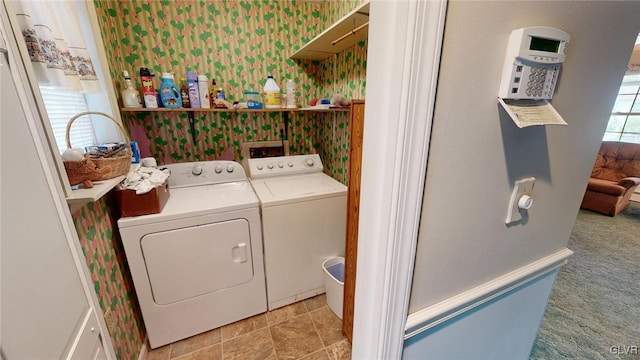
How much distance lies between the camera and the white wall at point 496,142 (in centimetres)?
52

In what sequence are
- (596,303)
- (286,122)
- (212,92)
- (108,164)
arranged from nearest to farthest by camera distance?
(108,164) < (596,303) < (212,92) < (286,122)

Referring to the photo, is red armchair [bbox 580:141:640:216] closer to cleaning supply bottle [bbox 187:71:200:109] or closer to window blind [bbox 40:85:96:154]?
cleaning supply bottle [bbox 187:71:200:109]

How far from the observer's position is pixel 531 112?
0.59 metres

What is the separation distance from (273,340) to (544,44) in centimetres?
201

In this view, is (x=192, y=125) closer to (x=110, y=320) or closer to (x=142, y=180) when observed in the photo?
(x=142, y=180)

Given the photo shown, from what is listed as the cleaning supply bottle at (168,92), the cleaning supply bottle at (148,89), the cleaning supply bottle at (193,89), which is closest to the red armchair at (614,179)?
the cleaning supply bottle at (193,89)

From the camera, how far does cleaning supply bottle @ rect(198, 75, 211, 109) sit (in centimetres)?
193

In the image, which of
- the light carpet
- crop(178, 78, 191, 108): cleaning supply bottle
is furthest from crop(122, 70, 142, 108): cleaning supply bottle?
the light carpet

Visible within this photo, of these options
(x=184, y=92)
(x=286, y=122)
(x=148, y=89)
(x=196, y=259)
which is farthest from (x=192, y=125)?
(x=196, y=259)

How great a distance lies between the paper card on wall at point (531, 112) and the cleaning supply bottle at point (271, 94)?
184 centimetres

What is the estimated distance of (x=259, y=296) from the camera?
5.92 feet

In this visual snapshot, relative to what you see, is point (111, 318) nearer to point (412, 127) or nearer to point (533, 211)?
point (412, 127)

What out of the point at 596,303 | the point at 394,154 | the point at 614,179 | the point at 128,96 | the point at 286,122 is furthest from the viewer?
the point at 614,179

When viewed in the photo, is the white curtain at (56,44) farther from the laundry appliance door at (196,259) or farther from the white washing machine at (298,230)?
the white washing machine at (298,230)
